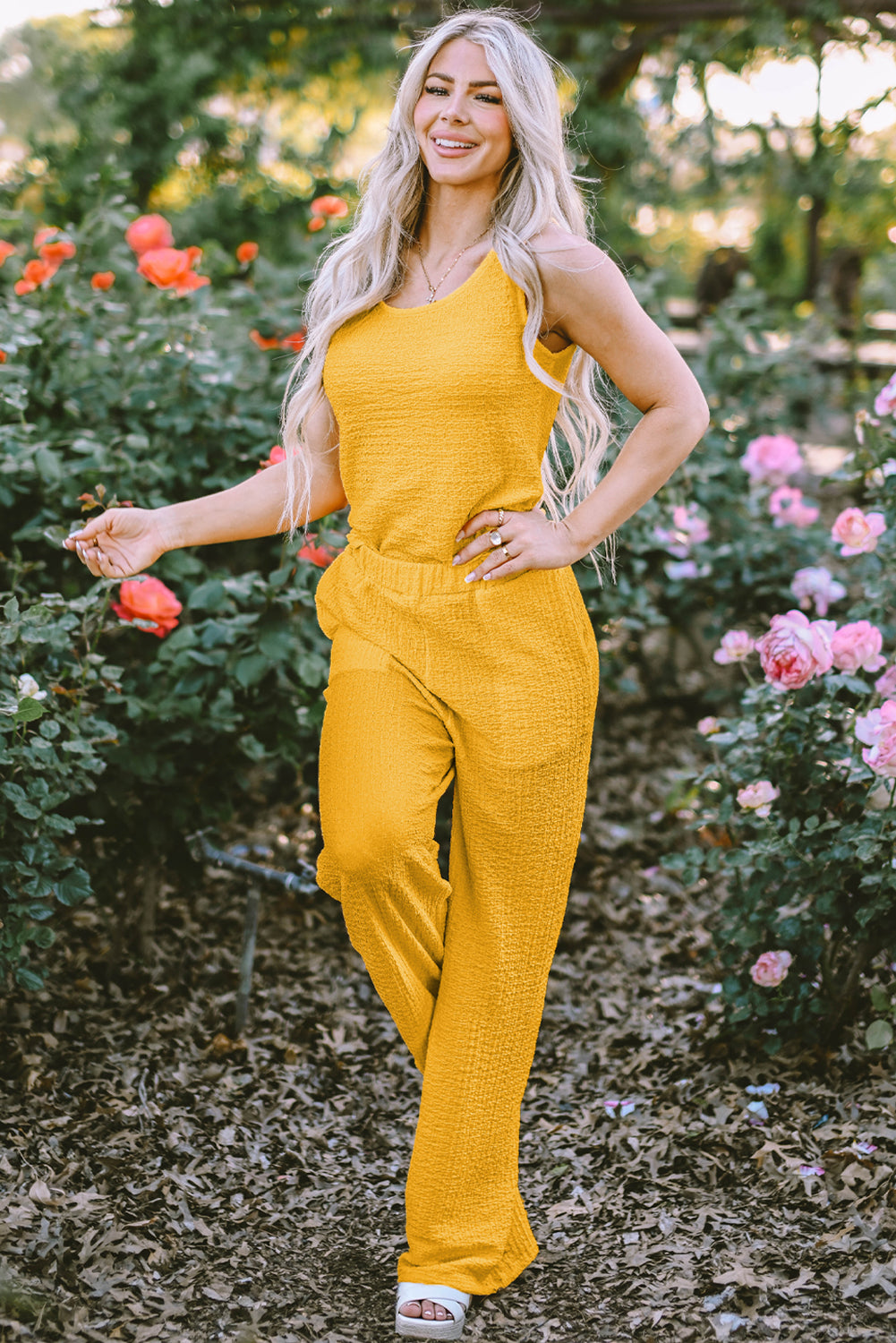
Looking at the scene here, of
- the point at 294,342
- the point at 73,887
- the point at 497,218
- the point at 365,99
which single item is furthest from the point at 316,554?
the point at 365,99

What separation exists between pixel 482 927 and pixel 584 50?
17.7 feet

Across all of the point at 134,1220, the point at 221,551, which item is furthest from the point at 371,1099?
the point at 221,551

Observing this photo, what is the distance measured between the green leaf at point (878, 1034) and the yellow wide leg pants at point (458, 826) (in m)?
0.76

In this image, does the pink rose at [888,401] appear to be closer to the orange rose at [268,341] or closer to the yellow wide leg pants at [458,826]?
the yellow wide leg pants at [458,826]

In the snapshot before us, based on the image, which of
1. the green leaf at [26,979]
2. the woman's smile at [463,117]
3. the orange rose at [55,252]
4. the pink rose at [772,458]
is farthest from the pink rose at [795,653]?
the orange rose at [55,252]

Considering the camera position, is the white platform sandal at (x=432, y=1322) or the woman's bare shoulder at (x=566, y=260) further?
the white platform sandal at (x=432, y=1322)

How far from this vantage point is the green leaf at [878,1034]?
2.52m

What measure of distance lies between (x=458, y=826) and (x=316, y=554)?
3.04 feet

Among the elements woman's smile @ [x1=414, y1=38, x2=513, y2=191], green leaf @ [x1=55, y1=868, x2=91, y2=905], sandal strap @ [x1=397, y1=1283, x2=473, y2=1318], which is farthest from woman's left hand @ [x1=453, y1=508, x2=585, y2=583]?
sandal strap @ [x1=397, y1=1283, x2=473, y2=1318]

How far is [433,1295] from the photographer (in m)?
2.11

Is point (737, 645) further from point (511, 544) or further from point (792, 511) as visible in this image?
point (792, 511)

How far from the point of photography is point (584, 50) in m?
6.19

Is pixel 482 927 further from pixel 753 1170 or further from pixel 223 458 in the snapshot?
pixel 223 458

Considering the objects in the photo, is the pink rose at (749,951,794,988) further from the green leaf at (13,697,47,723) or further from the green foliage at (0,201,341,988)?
the green leaf at (13,697,47,723)
